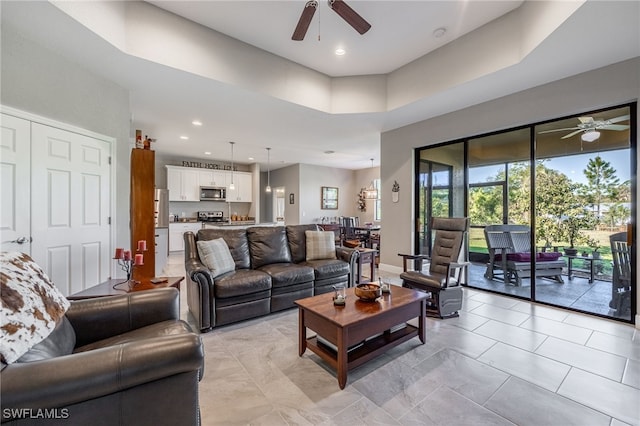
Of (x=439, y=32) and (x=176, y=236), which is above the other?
(x=439, y=32)

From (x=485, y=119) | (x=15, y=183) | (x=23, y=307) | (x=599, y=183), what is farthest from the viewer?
(x=485, y=119)

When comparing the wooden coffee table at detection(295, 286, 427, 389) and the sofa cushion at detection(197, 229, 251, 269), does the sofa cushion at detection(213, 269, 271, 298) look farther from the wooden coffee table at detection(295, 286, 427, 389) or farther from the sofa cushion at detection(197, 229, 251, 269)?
the wooden coffee table at detection(295, 286, 427, 389)

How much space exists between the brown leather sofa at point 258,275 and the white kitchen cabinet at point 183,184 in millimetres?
5034

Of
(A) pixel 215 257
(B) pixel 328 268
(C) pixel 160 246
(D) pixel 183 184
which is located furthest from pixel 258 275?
(D) pixel 183 184

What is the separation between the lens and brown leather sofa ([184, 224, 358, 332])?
2.78m

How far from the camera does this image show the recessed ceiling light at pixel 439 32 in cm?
306

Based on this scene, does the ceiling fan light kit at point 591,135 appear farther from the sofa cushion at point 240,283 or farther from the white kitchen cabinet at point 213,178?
the white kitchen cabinet at point 213,178

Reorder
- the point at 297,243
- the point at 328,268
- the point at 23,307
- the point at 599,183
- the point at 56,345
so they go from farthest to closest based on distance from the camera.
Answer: the point at 297,243 → the point at 328,268 → the point at 599,183 → the point at 56,345 → the point at 23,307

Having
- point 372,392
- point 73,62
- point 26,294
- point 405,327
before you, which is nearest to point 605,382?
point 405,327

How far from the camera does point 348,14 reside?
2.18m

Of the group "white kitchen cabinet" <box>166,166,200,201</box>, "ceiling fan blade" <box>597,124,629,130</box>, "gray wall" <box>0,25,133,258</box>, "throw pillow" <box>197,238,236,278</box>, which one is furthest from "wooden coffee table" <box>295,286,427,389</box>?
"white kitchen cabinet" <box>166,166,200,201</box>

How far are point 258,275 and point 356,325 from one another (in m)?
1.46

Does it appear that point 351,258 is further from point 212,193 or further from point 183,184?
point 183,184

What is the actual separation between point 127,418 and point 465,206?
459 centimetres
